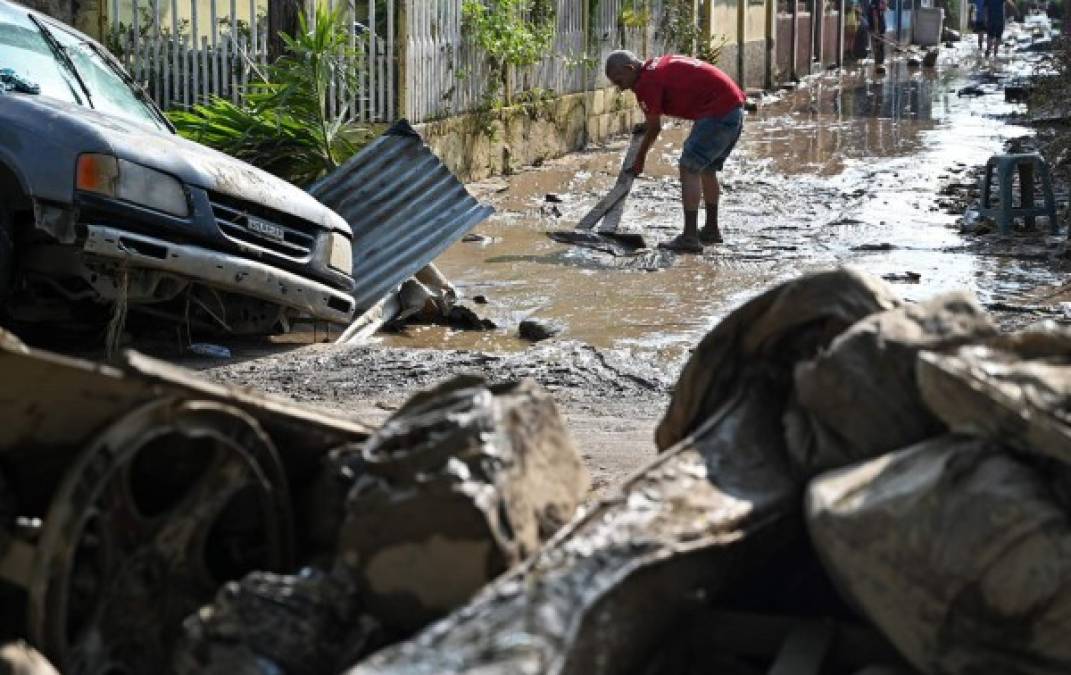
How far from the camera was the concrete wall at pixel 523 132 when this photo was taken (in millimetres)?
16281

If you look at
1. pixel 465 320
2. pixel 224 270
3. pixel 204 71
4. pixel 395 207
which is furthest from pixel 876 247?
pixel 224 270

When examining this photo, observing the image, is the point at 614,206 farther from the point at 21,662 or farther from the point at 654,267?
the point at 21,662

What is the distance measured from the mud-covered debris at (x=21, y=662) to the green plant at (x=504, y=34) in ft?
45.0

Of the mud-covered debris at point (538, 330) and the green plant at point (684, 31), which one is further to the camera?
the green plant at point (684, 31)

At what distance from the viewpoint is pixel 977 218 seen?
47.5 ft

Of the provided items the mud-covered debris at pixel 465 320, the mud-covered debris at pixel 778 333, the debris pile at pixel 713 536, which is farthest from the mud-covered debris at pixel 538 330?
the debris pile at pixel 713 536

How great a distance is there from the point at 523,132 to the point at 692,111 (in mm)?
4890

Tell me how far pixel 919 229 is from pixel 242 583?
11.9 m

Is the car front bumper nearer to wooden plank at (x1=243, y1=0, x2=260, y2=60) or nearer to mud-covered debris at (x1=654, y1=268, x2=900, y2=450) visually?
mud-covered debris at (x1=654, y1=268, x2=900, y2=450)

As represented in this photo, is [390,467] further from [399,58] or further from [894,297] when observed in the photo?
[399,58]

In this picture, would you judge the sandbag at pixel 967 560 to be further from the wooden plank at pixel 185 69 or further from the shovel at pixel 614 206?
the wooden plank at pixel 185 69

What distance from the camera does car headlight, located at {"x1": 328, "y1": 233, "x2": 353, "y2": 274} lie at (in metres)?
8.92

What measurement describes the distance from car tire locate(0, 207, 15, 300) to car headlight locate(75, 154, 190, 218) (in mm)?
463

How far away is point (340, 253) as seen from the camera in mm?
9016
